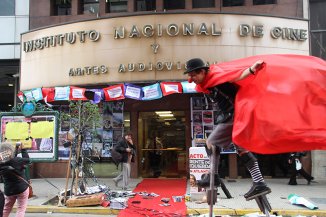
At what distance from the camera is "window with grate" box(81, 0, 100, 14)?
16984 mm

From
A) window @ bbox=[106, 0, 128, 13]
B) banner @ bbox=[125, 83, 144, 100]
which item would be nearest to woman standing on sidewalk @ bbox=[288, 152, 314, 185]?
banner @ bbox=[125, 83, 144, 100]

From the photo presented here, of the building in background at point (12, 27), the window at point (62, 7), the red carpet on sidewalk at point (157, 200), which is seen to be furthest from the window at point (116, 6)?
the red carpet on sidewalk at point (157, 200)

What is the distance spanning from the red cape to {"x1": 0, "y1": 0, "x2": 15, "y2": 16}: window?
589 inches

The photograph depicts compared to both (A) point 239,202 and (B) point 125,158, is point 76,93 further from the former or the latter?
(A) point 239,202

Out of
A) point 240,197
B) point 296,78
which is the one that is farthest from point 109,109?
point 296,78

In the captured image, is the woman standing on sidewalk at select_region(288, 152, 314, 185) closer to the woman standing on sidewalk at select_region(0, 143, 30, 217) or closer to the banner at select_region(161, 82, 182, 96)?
the banner at select_region(161, 82, 182, 96)

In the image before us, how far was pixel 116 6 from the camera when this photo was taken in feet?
55.4

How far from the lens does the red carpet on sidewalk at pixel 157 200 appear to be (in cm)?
956

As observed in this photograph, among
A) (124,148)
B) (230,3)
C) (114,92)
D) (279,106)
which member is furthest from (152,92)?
(279,106)

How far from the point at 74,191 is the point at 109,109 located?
5348 millimetres

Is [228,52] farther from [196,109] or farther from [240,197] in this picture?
[240,197]

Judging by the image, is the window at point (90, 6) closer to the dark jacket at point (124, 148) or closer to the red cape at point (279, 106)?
the dark jacket at point (124, 148)

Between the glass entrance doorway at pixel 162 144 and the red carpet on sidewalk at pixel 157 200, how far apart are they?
1213mm

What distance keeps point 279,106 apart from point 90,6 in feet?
47.1
